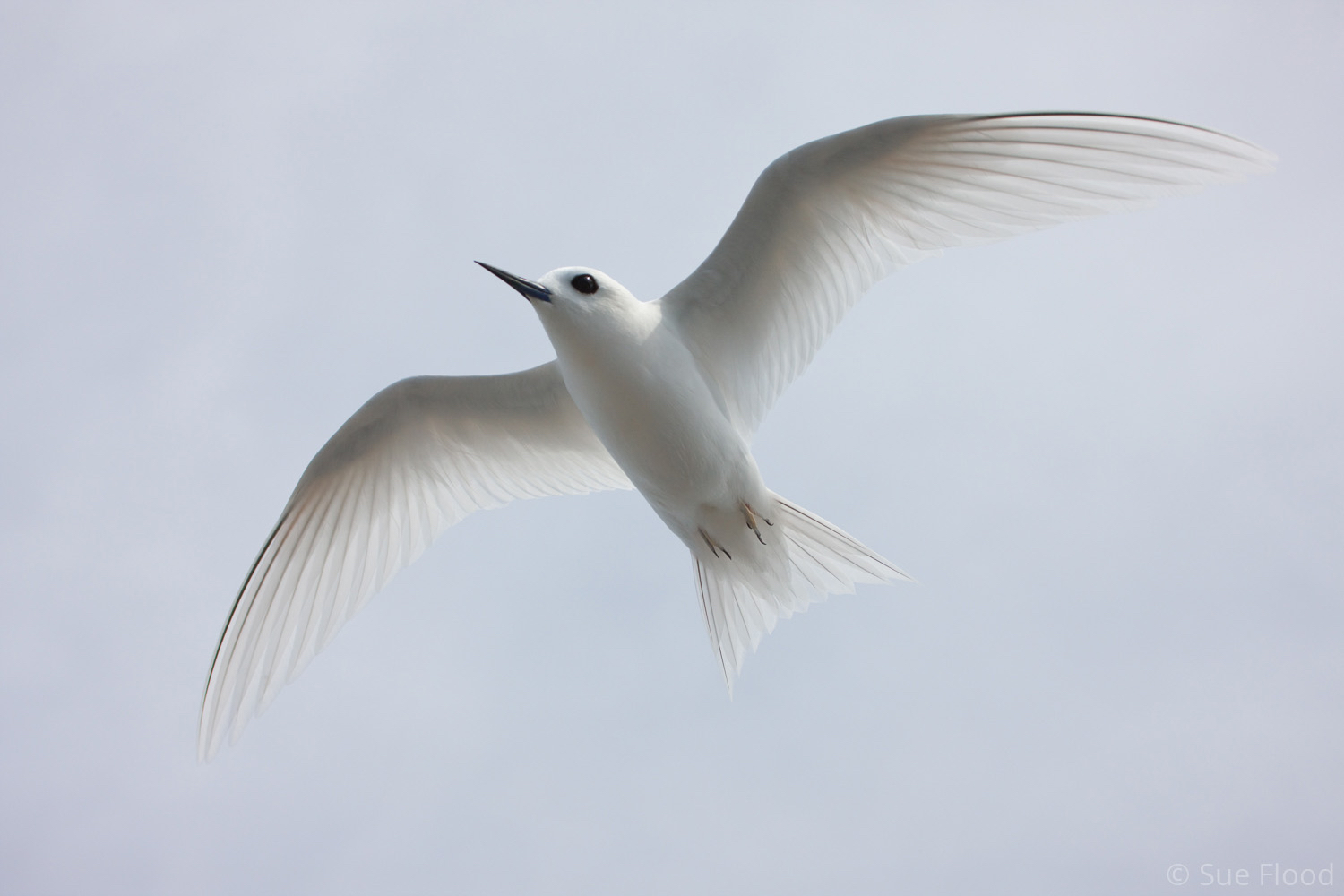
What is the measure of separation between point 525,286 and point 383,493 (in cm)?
182

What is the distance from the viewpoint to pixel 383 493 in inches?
241

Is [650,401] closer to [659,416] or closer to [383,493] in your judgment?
[659,416]

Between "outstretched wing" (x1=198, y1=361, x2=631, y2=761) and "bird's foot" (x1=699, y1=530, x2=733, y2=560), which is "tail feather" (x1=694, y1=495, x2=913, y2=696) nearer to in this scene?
"bird's foot" (x1=699, y1=530, x2=733, y2=560)

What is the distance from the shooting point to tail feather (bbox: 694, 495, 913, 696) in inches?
216

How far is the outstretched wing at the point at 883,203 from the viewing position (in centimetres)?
460

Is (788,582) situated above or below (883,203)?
below

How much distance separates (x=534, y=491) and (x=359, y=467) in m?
0.97

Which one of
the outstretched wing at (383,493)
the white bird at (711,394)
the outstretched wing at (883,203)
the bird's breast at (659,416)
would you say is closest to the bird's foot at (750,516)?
the white bird at (711,394)

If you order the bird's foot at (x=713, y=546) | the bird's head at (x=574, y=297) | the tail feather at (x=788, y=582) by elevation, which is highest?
the bird's head at (x=574, y=297)

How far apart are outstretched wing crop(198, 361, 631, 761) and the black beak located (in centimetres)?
79

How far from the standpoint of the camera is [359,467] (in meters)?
6.03

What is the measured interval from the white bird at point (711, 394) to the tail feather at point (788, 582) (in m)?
0.01

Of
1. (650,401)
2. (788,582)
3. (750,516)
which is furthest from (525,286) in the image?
(788,582)

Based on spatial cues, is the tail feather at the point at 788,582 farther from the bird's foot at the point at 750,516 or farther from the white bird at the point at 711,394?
Result: the bird's foot at the point at 750,516
